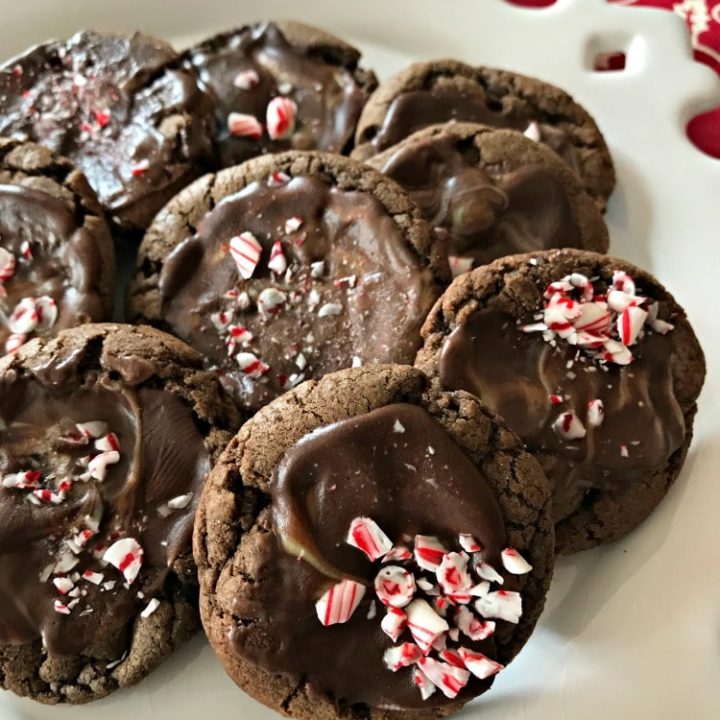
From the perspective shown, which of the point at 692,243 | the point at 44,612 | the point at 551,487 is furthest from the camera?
the point at 692,243

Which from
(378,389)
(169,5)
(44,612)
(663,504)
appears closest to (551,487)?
(663,504)

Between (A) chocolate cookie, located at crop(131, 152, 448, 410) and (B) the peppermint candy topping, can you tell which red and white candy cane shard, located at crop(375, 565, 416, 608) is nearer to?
(A) chocolate cookie, located at crop(131, 152, 448, 410)

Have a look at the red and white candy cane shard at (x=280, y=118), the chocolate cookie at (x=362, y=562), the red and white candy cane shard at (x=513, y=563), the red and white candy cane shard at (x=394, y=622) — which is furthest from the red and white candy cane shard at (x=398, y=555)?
the red and white candy cane shard at (x=280, y=118)

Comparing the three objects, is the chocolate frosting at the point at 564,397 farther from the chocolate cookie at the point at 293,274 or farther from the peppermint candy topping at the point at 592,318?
the chocolate cookie at the point at 293,274

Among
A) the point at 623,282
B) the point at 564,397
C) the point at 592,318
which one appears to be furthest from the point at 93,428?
the point at 623,282

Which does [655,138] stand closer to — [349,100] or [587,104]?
[587,104]

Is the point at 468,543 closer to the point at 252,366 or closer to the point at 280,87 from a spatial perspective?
the point at 252,366

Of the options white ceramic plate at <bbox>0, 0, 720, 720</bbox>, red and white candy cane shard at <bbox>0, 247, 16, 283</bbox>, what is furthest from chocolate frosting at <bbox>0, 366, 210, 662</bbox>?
red and white candy cane shard at <bbox>0, 247, 16, 283</bbox>
